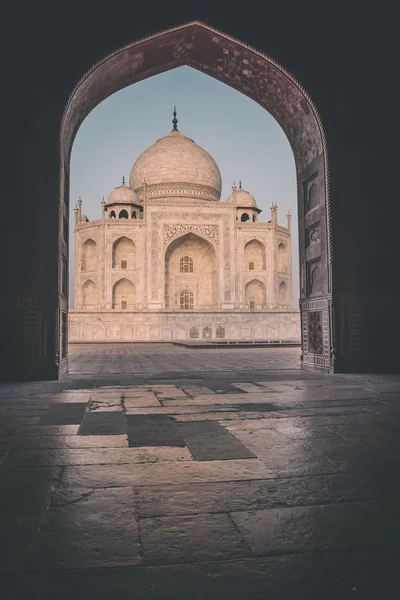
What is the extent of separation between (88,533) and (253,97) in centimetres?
637

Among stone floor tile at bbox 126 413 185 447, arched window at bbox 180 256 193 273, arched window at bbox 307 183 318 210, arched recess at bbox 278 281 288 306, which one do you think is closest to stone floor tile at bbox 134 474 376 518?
stone floor tile at bbox 126 413 185 447

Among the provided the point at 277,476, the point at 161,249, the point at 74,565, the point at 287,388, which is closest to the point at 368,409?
the point at 287,388

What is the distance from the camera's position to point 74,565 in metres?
1.04

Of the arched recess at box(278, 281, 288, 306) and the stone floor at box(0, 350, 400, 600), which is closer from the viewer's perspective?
the stone floor at box(0, 350, 400, 600)

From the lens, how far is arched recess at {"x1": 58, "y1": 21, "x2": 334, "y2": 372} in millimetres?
5488

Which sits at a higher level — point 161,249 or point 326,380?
point 161,249

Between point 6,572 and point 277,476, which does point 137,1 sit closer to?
point 277,476

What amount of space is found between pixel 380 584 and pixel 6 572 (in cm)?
77

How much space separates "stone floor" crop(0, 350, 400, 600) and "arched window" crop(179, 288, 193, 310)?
24.2 meters

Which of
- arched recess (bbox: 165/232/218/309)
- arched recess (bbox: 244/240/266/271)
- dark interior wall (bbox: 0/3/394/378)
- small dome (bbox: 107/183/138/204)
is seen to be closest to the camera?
dark interior wall (bbox: 0/3/394/378)

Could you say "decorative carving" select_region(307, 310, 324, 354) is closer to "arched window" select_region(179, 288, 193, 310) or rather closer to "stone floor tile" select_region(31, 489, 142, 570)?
"stone floor tile" select_region(31, 489, 142, 570)

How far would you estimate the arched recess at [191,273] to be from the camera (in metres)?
26.9

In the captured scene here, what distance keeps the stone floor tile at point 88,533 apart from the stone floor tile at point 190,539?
0.03 m

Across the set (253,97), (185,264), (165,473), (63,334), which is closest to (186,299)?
(185,264)
